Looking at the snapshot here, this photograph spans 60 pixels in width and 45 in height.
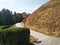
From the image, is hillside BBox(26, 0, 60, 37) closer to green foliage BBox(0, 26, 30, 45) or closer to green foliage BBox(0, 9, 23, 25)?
green foliage BBox(0, 26, 30, 45)

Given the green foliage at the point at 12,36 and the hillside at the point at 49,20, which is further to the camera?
the hillside at the point at 49,20

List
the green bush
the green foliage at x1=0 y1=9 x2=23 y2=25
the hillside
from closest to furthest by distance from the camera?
the green bush
the hillside
the green foliage at x1=0 y1=9 x2=23 y2=25

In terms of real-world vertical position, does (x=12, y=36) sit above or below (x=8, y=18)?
below

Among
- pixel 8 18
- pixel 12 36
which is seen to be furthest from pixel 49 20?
pixel 8 18

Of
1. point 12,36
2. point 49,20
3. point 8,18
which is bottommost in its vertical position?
point 12,36

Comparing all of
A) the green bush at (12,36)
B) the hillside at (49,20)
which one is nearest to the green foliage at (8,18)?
the hillside at (49,20)

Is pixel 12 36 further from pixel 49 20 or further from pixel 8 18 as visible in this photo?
pixel 8 18

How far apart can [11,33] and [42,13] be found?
21673 mm

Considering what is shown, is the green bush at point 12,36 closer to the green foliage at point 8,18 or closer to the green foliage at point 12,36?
the green foliage at point 12,36

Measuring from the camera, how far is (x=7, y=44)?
12.8 metres

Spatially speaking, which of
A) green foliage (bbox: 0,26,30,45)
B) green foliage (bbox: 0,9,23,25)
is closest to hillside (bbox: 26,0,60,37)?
green foliage (bbox: 0,26,30,45)

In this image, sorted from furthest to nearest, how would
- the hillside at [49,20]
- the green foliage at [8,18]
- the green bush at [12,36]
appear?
the green foliage at [8,18], the hillside at [49,20], the green bush at [12,36]

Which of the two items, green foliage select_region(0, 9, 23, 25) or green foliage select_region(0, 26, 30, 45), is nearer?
green foliage select_region(0, 26, 30, 45)

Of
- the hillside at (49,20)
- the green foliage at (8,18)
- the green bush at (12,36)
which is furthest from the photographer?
the green foliage at (8,18)
